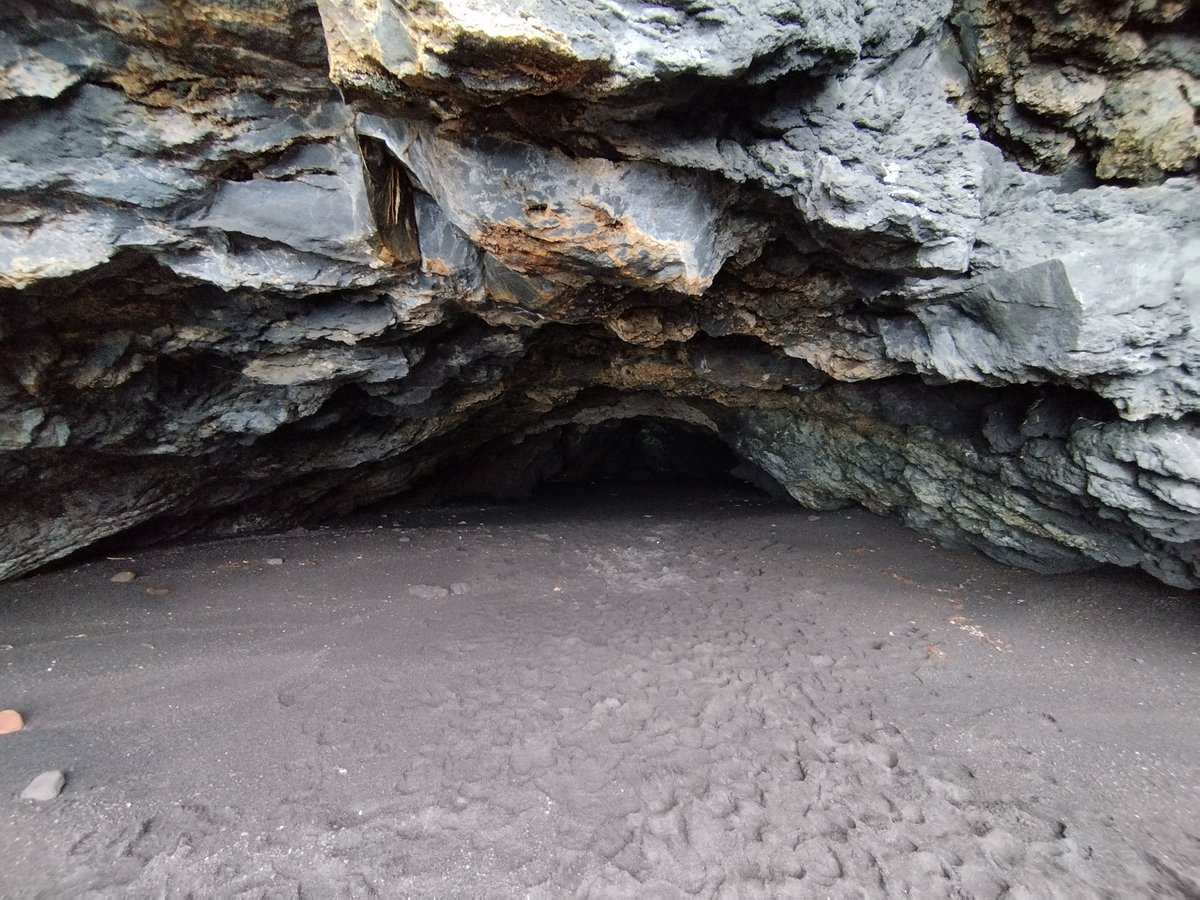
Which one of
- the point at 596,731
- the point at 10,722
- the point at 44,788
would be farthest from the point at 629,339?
the point at 10,722

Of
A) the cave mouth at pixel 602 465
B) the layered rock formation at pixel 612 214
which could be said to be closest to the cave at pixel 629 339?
the layered rock formation at pixel 612 214

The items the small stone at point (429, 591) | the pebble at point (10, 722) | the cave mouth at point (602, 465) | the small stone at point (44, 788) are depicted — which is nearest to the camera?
the small stone at point (44, 788)

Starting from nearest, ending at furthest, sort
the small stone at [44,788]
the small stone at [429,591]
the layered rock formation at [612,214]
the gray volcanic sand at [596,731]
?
the layered rock formation at [612,214] < the gray volcanic sand at [596,731] < the small stone at [44,788] < the small stone at [429,591]

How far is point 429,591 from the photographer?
4.21 m

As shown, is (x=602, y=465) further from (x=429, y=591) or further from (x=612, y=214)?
(x=612, y=214)

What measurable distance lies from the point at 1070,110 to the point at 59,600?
6.01 meters

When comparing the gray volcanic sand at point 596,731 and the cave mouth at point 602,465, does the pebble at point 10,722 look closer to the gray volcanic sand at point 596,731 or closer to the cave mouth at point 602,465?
the gray volcanic sand at point 596,731

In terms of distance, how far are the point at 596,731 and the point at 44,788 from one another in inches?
88.4

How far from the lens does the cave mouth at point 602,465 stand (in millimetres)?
7727

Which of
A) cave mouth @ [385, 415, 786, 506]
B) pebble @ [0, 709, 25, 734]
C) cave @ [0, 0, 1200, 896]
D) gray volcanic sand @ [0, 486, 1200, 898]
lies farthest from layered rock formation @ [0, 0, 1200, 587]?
cave mouth @ [385, 415, 786, 506]

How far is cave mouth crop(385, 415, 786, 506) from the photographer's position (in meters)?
7.73

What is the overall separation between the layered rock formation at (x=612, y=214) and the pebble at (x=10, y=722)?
1409 mm

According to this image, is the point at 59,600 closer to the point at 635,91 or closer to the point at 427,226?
the point at 427,226

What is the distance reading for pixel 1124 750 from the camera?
2.77 meters
